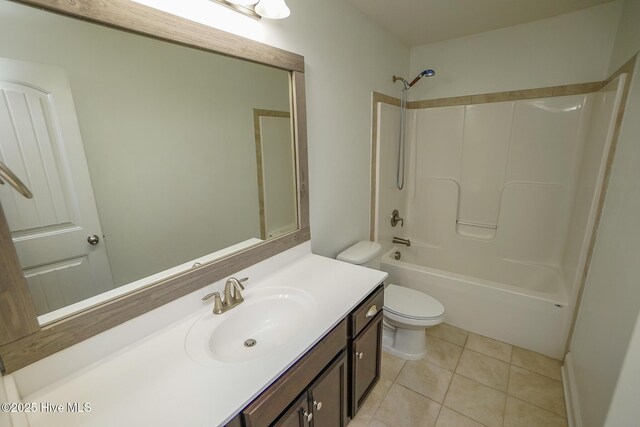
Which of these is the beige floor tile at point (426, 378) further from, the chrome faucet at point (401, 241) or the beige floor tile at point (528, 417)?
the chrome faucet at point (401, 241)

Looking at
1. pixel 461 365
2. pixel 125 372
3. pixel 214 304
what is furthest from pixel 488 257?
pixel 125 372

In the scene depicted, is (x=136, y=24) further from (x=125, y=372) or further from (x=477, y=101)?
(x=477, y=101)

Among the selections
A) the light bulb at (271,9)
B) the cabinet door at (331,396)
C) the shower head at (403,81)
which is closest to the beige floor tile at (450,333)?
the cabinet door at (331,396)

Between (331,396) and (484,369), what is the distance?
131 centimetres

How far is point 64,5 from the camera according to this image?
0.73m

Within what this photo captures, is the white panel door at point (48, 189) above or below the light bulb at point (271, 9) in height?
below

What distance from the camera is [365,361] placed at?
1.42 m

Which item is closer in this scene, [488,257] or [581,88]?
[581,88]

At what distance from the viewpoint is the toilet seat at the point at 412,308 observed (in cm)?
178

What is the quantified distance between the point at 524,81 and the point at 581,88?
0.37 m

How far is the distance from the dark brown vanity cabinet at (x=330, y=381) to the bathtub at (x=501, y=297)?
0.95 meters

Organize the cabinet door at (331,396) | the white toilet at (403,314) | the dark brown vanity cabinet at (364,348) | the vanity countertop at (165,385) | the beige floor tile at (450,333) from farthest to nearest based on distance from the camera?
the beige floor tile at (450,333), the white toilet at (403,314), the dark brown vanity cabinet at (364,348), the cabinet door at (331,396), the vanity countertop at (165,385)

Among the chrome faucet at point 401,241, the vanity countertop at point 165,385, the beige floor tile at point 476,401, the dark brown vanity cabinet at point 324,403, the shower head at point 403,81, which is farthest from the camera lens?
the chrome faucet at point 401,241

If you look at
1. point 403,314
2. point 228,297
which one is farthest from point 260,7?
point 403,314
